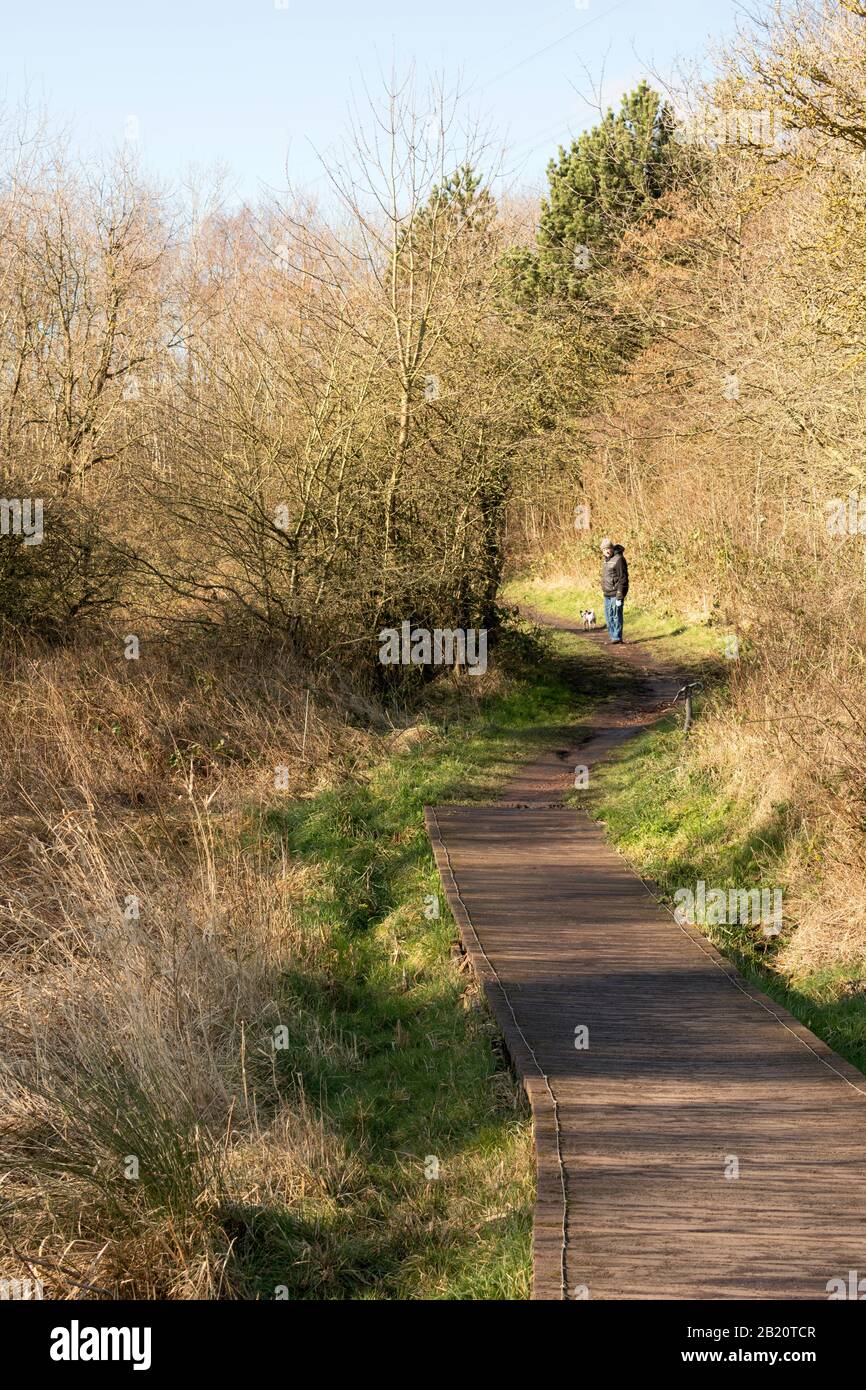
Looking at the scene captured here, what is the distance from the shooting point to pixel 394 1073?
9.32 m

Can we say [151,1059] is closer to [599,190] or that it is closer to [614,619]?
[614,619]

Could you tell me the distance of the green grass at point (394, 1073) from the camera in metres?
6.88

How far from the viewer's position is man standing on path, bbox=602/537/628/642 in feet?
69.3

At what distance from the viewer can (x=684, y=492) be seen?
26.3 metres

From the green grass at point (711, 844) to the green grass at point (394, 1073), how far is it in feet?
5.26

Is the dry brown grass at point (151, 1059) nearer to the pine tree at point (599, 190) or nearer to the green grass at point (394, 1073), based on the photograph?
the green grass at point (394, 1073)

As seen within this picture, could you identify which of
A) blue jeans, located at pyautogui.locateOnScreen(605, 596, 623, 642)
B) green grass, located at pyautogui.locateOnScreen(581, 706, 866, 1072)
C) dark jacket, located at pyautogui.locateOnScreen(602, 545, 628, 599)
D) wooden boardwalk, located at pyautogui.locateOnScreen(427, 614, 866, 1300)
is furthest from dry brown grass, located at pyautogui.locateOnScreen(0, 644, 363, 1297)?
blue jeans, located at pyautogui.locateOnScreen(605, 596, 623, 642)

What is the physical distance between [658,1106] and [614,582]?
14.8 m

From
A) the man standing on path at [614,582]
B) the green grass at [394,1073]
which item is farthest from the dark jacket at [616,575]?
the green grass at [394,1073]

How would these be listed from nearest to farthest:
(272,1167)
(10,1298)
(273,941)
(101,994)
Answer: (10,1298) → (272,1167) → (101,994) → (273,941)

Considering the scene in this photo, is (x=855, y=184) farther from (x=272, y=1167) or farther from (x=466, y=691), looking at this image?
(x=272, y=1167)
